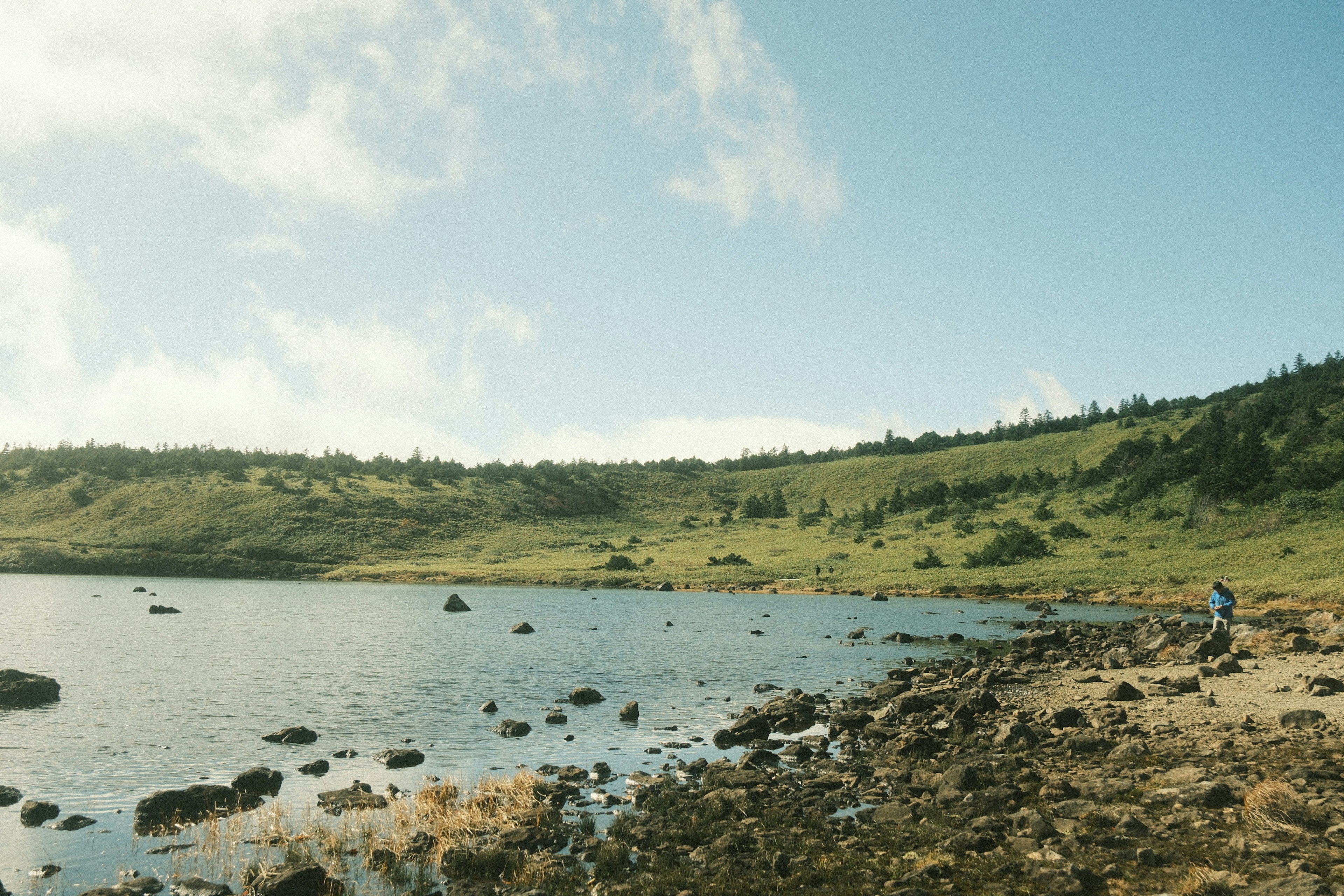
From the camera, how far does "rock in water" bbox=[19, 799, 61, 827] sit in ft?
52.4

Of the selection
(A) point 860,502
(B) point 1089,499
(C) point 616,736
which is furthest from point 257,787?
(A) point 860,502

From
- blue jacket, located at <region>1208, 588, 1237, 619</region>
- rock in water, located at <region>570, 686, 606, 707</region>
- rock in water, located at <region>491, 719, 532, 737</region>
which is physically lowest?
rock in water, located at <region>570, 686, 606, 707</region>

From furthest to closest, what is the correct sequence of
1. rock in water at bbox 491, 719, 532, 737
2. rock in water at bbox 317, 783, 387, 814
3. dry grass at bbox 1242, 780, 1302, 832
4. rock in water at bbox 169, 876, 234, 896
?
1. rock in water at bbox 491, 719, 532, 737
2. rock in water at bbox 317, 783, 387, 814
3. rock in water at bbox 169, 876, 234, 896
4. dry grass at bbox 1242, 780, 1302, 832

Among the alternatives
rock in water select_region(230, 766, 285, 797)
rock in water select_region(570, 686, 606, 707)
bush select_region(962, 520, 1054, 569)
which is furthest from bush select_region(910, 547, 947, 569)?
rock in water select_region(230, 766, 285, 797)

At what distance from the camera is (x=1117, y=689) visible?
23828 millimetres

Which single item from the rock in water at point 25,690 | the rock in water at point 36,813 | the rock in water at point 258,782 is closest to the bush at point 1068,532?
the rock in water at point 258,782

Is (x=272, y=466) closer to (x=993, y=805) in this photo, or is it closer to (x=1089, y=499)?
(x=1089, y=499)

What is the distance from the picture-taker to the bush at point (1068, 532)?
89.7 metres

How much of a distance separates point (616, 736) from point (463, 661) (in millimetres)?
18636

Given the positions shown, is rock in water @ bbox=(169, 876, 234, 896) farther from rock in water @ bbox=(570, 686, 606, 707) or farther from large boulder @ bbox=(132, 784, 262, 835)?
rock in water @ bbox=(570, 686, 606, 707)

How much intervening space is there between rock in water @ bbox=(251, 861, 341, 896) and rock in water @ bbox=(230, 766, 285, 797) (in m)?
6.17

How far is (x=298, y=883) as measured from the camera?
12.5 meters

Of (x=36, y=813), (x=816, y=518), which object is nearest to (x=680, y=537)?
(x=816, y=518)

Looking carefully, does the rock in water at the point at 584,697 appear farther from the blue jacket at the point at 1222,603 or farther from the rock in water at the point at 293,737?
the blue jacket at the point at 1222,603
